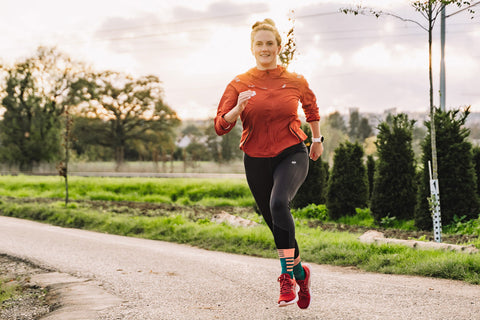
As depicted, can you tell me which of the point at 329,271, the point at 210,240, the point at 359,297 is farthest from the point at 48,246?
the point at 359,297

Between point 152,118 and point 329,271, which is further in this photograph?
point 152,118

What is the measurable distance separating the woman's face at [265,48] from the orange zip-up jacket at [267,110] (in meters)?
0.11

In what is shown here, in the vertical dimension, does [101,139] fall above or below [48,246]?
above

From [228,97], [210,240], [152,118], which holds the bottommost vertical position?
[210,240]

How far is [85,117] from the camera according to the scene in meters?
59.4

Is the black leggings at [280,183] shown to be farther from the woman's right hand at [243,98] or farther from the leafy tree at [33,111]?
the leafy tree at [33,111]

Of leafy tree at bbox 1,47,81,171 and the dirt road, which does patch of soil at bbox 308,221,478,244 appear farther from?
leafy tree at bbox 1,47,81,171

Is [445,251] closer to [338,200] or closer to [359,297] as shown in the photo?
[359,297]

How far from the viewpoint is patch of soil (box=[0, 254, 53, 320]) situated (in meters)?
5.54

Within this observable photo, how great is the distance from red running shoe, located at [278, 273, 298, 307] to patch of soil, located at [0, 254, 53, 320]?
2.90 meters

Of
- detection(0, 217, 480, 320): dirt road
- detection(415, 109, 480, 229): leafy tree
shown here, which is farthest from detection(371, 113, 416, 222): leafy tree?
detection(0, 217, 480, 320): dirt road

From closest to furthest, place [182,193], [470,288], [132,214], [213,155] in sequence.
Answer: [470,288]
[132,214]
[182,193]
[213,155]

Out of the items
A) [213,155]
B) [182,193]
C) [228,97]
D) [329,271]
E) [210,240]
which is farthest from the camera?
[213,155]

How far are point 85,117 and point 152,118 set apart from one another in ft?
26.6
